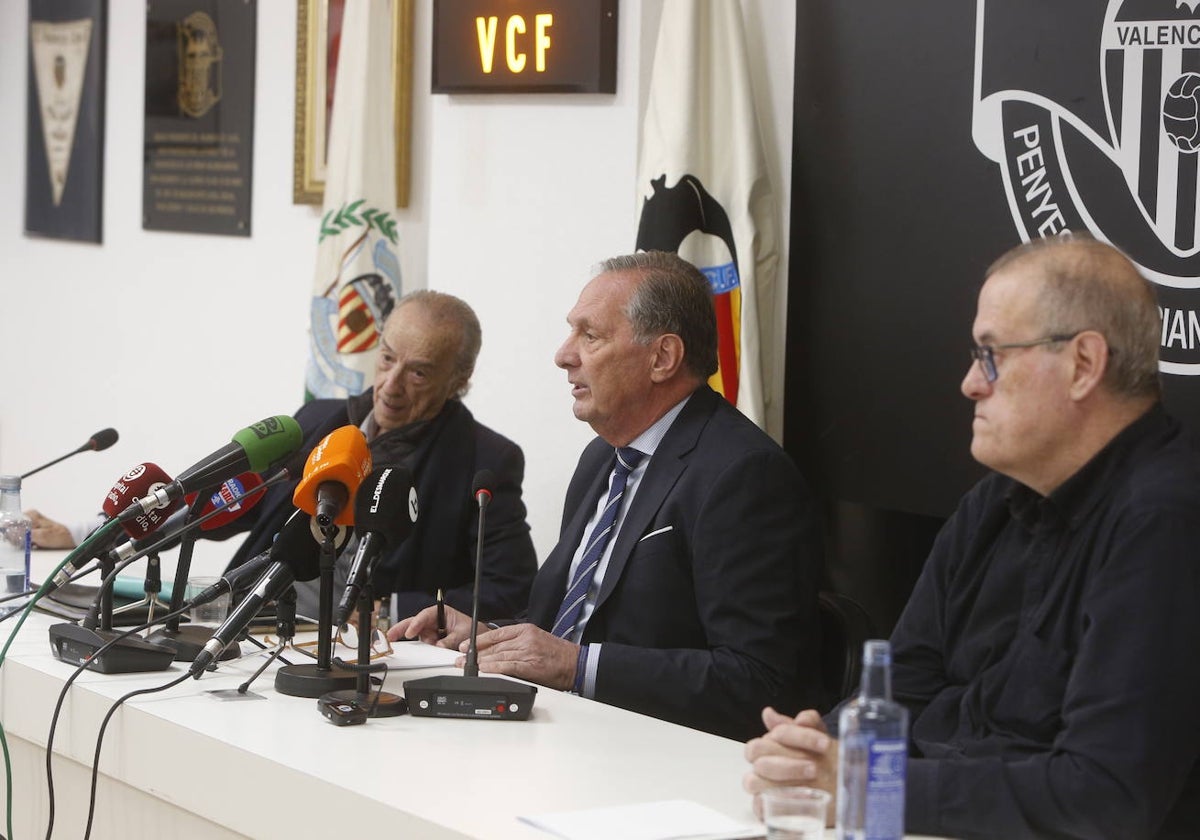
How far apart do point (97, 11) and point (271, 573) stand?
13.7ft

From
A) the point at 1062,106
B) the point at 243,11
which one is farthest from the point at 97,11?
the point at 1062,106

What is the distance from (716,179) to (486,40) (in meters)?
0.81

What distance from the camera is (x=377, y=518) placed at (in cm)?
236

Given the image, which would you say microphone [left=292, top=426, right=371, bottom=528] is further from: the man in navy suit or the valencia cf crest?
the valencia cf crest

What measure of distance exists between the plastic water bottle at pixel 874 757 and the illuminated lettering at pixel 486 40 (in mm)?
2801

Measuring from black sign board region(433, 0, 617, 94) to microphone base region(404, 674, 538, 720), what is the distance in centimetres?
198

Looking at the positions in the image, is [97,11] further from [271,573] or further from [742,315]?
[271,573]

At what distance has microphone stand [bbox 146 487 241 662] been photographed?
8.89 ft

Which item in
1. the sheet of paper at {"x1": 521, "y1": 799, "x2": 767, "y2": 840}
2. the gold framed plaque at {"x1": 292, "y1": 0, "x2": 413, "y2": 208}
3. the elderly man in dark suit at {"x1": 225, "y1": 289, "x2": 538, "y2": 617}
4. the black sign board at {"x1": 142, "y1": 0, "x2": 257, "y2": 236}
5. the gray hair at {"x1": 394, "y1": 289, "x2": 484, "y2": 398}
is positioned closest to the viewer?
the sheet of paper at {"x1": 521, "y1": 799, "x2": 767, "y2": 840}

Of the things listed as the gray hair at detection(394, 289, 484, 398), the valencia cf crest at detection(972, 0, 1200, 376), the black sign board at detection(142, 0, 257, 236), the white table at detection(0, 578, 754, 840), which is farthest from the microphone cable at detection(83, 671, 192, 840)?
the black sign board at detection(142, 0, 257, 236)

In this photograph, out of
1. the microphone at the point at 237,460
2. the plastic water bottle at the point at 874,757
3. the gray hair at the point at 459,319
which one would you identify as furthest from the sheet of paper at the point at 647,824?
the gray hair at the point at 459,319

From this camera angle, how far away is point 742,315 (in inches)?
141

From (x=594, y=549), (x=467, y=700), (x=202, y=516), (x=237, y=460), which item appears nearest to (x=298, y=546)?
(x=237, y=460)

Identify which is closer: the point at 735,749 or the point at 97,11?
the point at 735,749
